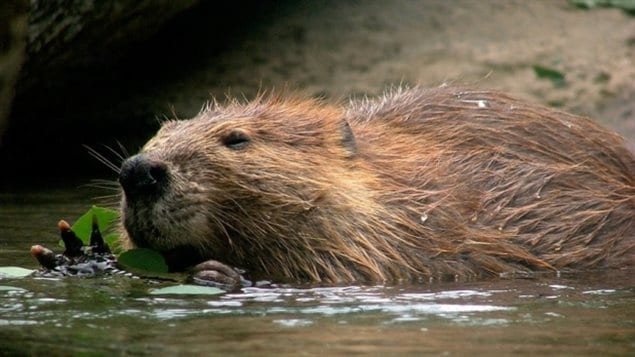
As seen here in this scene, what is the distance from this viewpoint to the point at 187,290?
5.40 meters

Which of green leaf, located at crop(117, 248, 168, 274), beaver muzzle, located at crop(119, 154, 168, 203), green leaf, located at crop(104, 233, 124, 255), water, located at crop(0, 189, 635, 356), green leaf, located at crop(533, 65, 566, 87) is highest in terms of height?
green leaf, located at crop(533, 65, 566, 87)

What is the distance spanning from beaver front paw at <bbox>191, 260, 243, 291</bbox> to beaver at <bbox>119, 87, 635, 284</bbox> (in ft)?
0.04

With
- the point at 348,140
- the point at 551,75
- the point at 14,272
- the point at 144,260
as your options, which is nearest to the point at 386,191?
the point at 348,140

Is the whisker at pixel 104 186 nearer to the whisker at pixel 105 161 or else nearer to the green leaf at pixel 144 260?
the whisker at pixel 105 161

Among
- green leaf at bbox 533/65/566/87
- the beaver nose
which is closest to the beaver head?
the beaver nose

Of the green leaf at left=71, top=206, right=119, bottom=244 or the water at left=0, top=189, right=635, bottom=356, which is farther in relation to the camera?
the green leaf at left=71, top=206, right=119, bottom=244

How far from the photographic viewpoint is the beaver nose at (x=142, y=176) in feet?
18.3

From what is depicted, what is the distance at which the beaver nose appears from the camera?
557cm

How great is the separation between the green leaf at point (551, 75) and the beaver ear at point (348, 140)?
410 cm

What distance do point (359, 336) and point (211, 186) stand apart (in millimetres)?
1638

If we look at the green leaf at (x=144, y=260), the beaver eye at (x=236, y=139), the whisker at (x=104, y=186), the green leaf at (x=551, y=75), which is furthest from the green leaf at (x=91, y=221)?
the green leaf at (x=551, y=75)

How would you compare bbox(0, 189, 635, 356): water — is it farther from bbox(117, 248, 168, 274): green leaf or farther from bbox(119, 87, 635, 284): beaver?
bbox(119, 87, 635, 284): beaver

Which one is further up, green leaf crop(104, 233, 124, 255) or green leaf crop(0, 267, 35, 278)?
green leaf crop(104, 233, 124, 255)

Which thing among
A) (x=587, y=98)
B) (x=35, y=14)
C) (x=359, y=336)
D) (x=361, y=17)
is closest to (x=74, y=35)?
(x=35, y=14)
